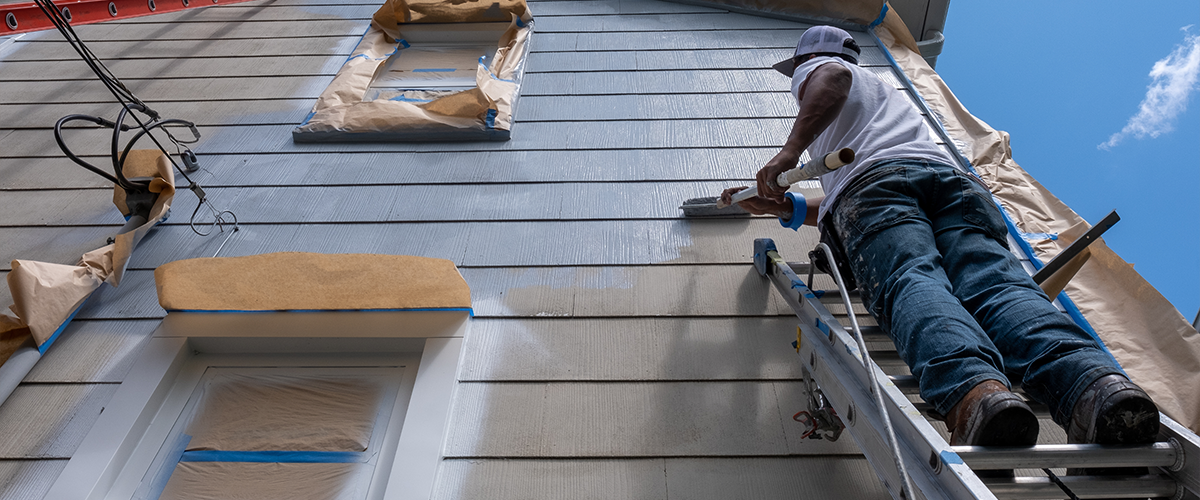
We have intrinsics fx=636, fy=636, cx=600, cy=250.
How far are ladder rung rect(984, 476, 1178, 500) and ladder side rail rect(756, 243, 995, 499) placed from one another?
144 mm

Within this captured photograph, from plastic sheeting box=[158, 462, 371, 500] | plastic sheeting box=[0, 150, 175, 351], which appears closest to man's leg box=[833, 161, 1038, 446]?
plastic sheeting box=[158, 462, 371, 500]

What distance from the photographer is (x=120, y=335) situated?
1.79 metres

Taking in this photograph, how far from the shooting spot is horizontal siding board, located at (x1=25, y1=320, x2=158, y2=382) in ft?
5.49

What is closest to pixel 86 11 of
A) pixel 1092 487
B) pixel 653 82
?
pixel 653 82

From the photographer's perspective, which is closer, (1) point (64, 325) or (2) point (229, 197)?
(1) point (64, 325)

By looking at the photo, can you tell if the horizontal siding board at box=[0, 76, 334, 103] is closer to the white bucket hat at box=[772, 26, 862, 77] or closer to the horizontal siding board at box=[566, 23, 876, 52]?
the horizontal siding board at box=[566, 23, 876, 52]

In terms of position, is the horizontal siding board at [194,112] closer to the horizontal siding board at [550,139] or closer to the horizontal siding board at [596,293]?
the horizontal siding board at [550,139]

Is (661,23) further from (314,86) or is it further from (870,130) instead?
(870,130)

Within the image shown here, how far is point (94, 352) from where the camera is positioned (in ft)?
5.70

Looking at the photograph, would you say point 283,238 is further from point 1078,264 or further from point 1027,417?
point 1078,264

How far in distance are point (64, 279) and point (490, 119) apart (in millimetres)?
1470

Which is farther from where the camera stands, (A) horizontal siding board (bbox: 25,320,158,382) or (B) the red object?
(B) the red object

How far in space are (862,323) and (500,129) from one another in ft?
5.08

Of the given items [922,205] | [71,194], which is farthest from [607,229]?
[71,194]
